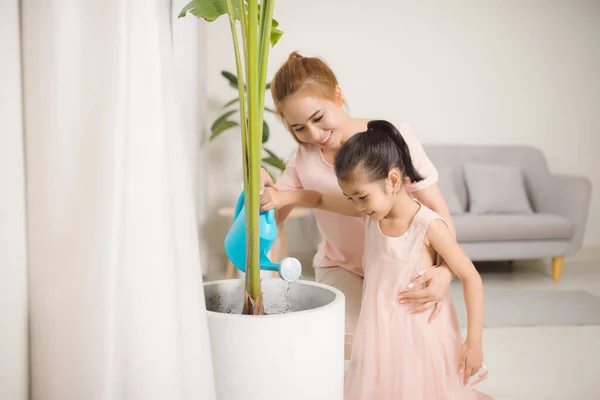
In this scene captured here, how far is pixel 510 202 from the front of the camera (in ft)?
12.9

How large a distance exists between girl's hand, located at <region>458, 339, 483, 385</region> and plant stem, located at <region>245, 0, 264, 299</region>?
627 millimetres

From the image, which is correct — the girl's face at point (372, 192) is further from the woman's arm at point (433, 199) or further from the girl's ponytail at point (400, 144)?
the woman's arm at point (433, 199)

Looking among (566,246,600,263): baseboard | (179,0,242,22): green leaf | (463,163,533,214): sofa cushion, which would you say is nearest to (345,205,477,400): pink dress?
(179,0,242,22): green leaf

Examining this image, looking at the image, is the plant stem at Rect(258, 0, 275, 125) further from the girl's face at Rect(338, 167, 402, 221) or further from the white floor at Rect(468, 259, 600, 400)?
the white floor at Rect(468, 259, 600, 400)

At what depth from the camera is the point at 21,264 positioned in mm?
566

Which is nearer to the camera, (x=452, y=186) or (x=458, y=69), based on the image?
(x=452, y=186)

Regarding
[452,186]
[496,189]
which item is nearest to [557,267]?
[496,189]

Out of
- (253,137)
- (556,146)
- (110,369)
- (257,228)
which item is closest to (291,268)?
(257,228)

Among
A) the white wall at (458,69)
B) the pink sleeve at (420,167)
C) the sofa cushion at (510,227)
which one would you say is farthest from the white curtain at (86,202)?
the white wall at (458,69)

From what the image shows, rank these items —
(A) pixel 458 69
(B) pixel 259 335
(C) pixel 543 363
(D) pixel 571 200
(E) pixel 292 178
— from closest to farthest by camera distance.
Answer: (B) pixel 259 335 → (E) pixel 292 178 → (C) pixel 543 363 → (D) pixel 571 200 → (A) pixel 458 69

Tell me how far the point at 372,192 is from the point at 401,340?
1.25 ft

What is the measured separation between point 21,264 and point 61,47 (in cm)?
22

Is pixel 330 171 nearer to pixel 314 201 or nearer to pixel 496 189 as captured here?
pixel 314 201

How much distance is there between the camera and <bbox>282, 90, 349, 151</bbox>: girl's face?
4.69 feet
